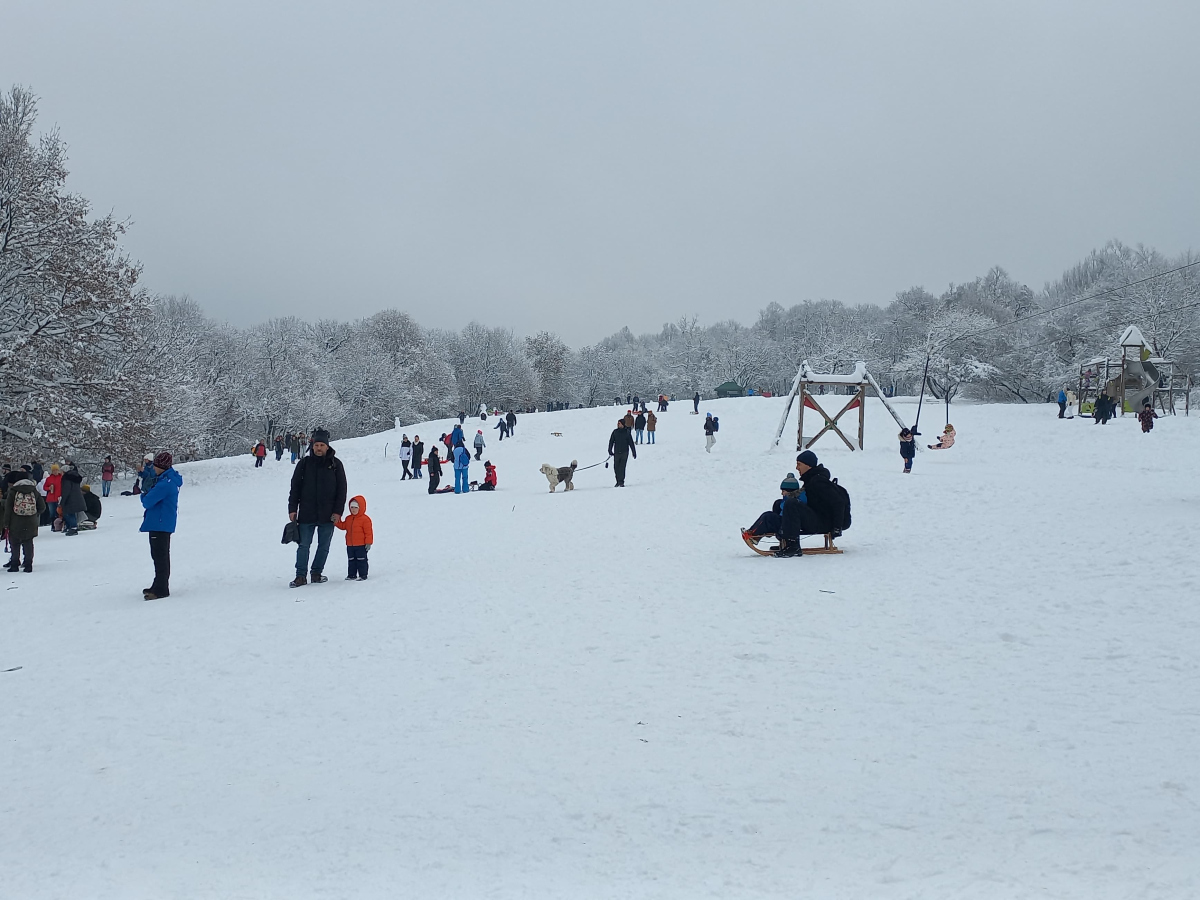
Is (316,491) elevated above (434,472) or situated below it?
above

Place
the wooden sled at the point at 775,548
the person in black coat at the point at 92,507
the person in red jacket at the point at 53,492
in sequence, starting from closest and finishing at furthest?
the wooden sled at the point at 775,548, the person in red jacket at the point at 53,492, the person in black coat at the point at 92,507

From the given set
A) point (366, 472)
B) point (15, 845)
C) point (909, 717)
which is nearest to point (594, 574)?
point (909, 717)

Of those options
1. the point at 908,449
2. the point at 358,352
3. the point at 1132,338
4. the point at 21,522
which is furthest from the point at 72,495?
the point at 358,352

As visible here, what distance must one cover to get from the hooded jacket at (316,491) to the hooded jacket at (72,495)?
11930mm

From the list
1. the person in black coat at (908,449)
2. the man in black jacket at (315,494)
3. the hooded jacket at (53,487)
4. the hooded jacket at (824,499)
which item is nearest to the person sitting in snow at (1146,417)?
the person in black coat at (908,449)

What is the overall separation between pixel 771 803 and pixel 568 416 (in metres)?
49.4

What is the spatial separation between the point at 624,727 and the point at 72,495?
18.2 metres

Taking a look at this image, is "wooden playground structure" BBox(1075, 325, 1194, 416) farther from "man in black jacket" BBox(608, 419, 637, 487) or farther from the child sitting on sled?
the child sitting on sled

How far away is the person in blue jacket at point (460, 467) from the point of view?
25.0 meters

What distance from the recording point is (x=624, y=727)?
5324 mm

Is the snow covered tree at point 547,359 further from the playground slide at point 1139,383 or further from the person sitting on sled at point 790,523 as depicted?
the person sitting on sled at point 790,523

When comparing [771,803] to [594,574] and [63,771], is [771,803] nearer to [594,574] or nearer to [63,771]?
[63,771]

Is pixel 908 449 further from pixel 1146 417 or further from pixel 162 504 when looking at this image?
pixel 162 504

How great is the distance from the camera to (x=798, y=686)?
5.95m
